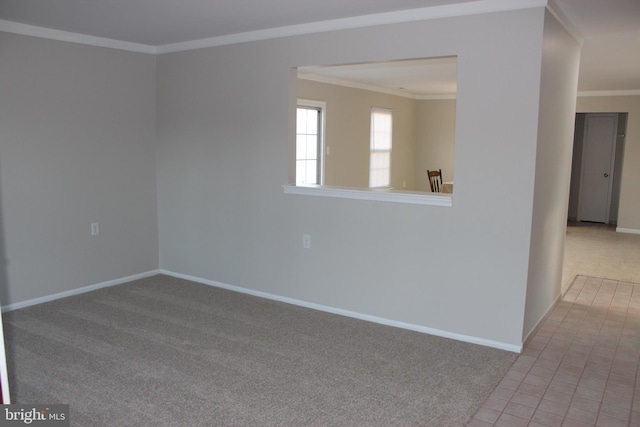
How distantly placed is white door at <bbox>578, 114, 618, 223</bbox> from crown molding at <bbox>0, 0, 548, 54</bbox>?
7.18 meters

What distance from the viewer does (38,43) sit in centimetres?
430

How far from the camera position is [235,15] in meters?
3.85

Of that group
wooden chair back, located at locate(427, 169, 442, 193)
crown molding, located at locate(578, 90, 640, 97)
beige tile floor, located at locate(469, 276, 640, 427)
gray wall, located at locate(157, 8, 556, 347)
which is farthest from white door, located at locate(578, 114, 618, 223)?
gray wall, located at locate(157, 8, 556, 347)

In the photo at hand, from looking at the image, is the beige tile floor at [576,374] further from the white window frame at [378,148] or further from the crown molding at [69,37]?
the white window frame at [378,148]

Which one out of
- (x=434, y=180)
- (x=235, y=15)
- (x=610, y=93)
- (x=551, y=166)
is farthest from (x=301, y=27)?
(x=610, y=93)

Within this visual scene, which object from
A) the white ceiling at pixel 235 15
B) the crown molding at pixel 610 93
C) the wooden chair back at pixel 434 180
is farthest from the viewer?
the wooden chair back at pixel 434 180

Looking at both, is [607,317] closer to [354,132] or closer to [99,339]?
[99,339]

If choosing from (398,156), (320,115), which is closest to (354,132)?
(320,115)

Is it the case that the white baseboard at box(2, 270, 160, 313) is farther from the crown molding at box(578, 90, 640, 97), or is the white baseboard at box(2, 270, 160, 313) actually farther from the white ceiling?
the crown molding at box(578, 90, 640, 97)

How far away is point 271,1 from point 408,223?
1794 millimetres

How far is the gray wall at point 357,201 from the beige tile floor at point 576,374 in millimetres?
354

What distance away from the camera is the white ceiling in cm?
346

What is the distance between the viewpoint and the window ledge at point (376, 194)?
12.3 ft

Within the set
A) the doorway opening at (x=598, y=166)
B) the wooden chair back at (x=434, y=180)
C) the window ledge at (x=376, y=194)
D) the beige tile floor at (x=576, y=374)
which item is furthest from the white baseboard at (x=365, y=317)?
the doorway opening at (x=598, y=166)
